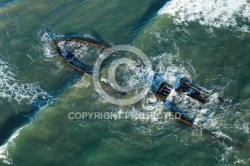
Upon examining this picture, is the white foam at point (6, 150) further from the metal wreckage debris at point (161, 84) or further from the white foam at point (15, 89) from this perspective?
the metal wreckage debris at point (161, 84)

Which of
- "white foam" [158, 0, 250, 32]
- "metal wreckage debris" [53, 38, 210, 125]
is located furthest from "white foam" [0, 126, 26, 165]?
"white foam" [158, 0, 250, 32]

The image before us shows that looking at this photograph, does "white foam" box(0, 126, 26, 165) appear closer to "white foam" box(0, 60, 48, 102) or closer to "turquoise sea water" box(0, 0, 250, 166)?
"turquoise sea water" box(0, 0, 250, 166)

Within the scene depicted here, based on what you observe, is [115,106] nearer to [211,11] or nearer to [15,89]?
[15,89]

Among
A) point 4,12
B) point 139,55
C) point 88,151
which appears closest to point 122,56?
point 139,55

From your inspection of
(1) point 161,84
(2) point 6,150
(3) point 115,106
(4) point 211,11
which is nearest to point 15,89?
(2) point 6,150

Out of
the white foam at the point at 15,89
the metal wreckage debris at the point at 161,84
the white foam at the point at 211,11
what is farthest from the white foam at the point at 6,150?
the white foam at the point at 211,11
